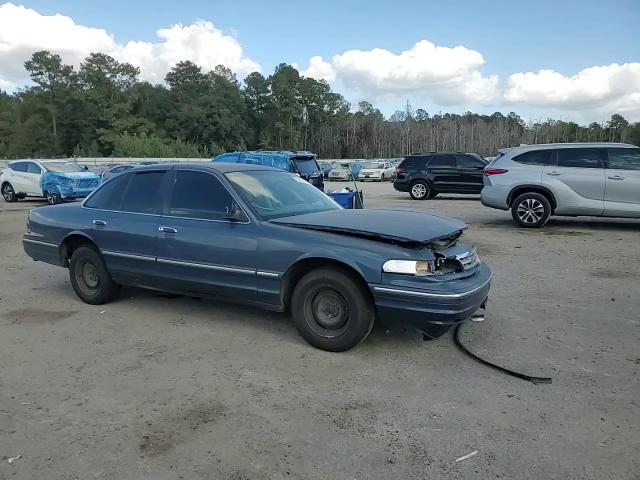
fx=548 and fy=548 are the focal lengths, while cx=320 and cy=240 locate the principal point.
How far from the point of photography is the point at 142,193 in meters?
5.77

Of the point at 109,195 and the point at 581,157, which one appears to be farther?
the point at 581,157

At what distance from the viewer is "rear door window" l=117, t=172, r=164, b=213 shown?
5660mm

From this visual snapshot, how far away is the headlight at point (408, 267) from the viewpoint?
4184 millimetres

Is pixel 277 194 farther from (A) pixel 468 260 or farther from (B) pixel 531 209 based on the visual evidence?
(B) pixel 531 209

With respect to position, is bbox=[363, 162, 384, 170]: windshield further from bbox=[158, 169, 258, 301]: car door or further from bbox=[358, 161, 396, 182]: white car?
bbox=[158, 169, 258, 301]: car door

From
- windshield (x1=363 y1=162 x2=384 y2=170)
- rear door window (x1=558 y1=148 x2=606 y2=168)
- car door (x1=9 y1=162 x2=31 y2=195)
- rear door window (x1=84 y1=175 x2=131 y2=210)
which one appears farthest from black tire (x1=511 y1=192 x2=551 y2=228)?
windshield (x1=363 y1=162 x2=384 y2=170)

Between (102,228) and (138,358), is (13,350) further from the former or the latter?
(102,228)

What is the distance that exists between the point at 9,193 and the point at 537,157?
19.2 metres

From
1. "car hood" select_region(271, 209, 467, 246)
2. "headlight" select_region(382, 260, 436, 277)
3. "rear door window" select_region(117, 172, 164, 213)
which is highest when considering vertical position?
"rear door window" select_region(117, 172, 164, 213)

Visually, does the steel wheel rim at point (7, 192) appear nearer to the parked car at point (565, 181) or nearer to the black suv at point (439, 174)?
the black suv at point (439, 174)

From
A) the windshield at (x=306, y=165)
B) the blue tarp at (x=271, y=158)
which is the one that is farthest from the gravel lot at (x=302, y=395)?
the windshield at (x=306, y=165)

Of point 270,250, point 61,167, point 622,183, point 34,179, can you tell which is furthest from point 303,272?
point 34,179

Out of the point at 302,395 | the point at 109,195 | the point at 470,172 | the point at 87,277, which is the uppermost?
the point at 109,195

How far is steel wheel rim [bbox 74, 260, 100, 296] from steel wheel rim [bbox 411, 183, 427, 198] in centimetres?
1527
